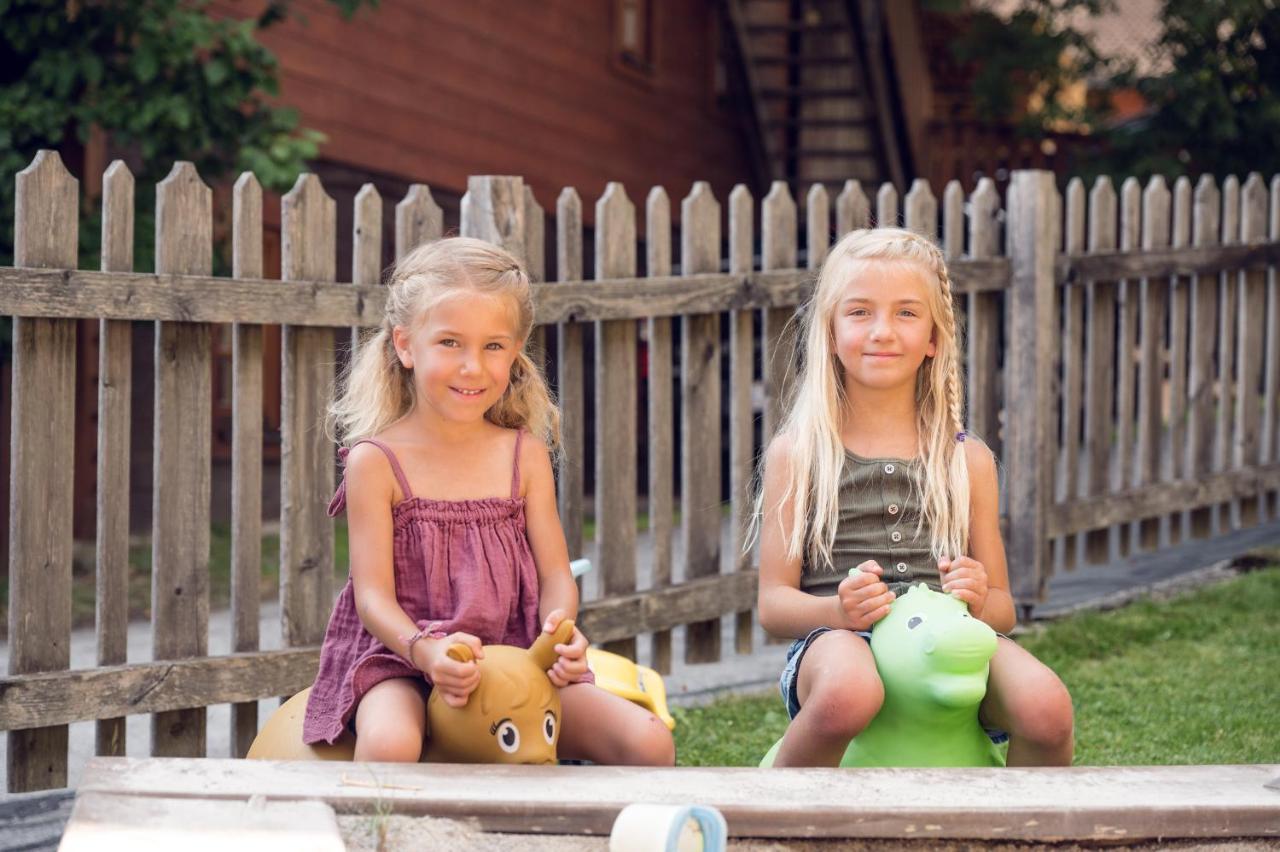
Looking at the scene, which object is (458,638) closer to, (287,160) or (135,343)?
(287,160)

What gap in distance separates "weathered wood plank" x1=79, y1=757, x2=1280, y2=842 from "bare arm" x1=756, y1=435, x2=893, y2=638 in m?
0.48

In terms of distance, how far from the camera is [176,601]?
4.02m

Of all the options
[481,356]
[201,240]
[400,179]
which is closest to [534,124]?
[400,179]

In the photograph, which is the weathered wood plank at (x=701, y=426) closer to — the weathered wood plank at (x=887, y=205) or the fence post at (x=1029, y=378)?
the weathered wood plank at (x=887, y=205)

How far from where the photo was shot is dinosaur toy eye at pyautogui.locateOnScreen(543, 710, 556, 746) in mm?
2729

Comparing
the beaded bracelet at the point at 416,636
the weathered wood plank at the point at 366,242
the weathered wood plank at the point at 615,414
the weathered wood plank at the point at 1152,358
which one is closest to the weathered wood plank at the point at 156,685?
the weathered wood plank at the point at 615,414

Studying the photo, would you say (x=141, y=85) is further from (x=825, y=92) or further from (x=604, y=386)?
(x=825, y=92)

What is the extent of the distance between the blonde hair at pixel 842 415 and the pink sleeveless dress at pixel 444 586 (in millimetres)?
515

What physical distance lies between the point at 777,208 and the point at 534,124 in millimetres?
6848

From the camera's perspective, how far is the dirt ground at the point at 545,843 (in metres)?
2.20

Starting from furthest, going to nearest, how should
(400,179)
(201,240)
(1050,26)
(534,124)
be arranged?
1. (1050,26)
2. (534,124)
3. (400,179)
4. (201,240)

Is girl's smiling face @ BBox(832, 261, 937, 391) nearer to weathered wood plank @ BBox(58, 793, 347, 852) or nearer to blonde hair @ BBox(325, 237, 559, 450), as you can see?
blonde hair @ BBox(325, 237, 559, 450)

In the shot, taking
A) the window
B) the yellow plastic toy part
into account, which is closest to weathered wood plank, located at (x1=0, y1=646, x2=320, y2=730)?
the yellow plastic toy part

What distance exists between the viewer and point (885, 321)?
3.14 meters
